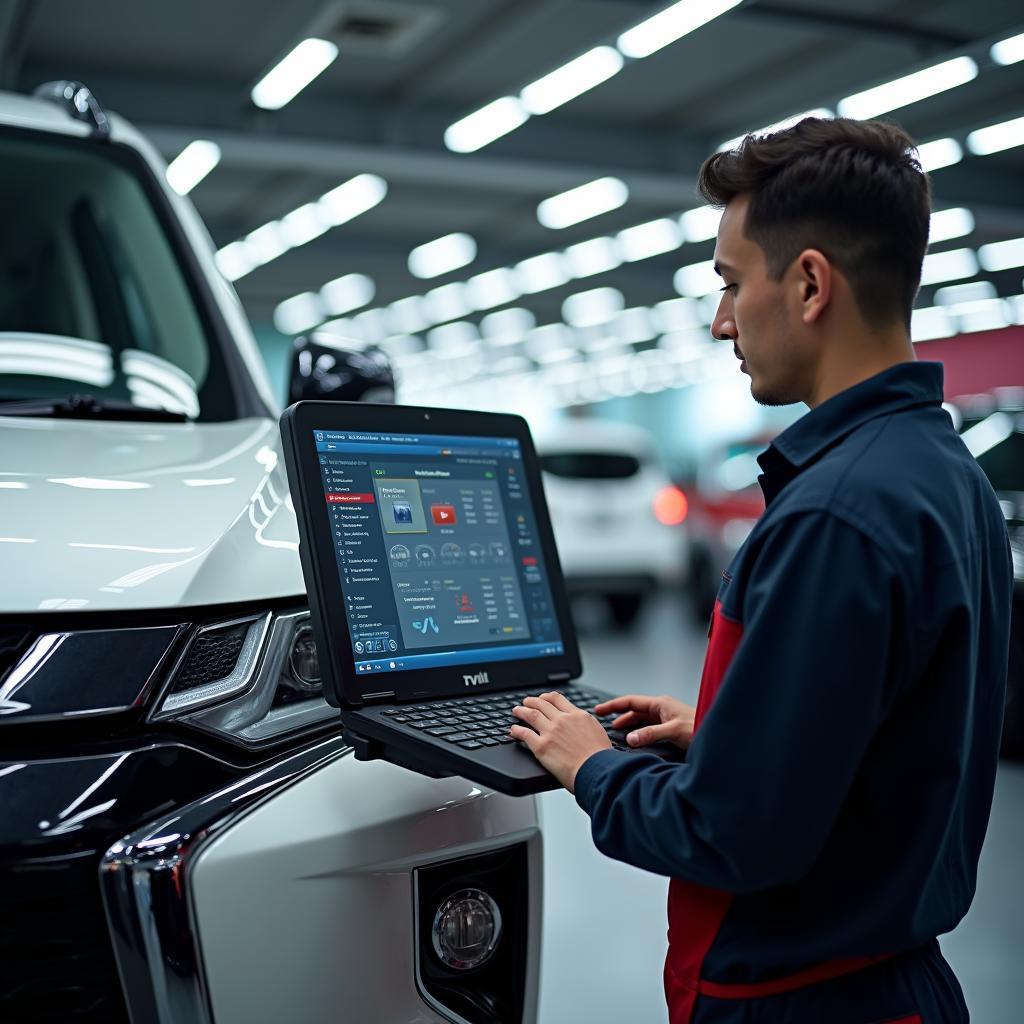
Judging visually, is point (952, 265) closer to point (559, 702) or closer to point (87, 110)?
point (87, 110)

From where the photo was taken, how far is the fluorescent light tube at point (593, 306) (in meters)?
19.7

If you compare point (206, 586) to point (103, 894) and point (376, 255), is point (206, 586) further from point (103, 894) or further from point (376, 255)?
point (376, 255)

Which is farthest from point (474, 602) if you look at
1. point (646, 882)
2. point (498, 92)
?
point (498, 92)

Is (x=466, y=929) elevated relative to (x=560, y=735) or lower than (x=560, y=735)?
lower

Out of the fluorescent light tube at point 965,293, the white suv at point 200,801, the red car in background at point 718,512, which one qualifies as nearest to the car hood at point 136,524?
the white suv at point 200,801

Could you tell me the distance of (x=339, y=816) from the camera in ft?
4.58

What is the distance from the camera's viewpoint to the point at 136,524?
149 cm

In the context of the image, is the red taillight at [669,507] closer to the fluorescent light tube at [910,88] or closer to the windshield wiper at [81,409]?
the fluorescent light tube at [910,88]

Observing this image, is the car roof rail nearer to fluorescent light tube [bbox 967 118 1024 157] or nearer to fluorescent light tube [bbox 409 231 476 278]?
fluorescent light tube [bbox 967 118 1024 157]

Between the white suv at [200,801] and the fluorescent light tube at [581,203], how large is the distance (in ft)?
35.0

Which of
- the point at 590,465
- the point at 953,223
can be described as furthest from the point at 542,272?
the point at 590,465

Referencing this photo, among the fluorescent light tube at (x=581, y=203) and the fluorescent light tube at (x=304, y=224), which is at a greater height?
the fluorescent light tube at (x=304, y=224)

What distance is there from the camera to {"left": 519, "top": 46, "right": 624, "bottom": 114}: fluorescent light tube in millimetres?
8398

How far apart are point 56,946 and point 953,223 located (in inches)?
560
